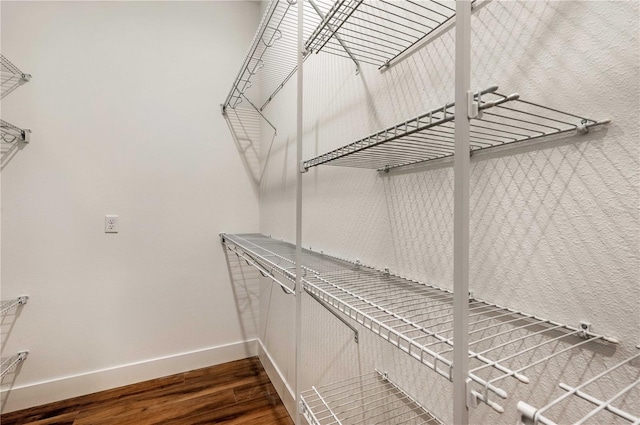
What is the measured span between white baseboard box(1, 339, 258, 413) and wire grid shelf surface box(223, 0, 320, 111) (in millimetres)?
1765

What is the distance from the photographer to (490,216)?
0.61m

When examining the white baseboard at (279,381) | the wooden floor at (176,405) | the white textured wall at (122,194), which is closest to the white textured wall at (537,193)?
the white baseboard at (279,381)

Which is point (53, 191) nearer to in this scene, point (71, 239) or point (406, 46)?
point (71, 239)

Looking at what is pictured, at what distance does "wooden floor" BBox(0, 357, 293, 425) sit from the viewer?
1.53m

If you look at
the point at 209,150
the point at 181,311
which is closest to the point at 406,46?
the point at 209,150

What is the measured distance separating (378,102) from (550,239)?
626 millimetres

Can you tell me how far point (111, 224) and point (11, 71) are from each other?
0.96 metres

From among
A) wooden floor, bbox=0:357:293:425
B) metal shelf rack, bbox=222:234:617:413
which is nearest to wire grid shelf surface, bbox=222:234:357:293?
metal shelf rack, bbox=222:234:617:413

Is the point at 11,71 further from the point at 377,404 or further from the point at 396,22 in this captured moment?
the point at 377,404

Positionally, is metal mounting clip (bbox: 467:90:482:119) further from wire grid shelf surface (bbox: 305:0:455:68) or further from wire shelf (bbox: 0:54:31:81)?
wire shelf (bbox: 0:54:31:81)

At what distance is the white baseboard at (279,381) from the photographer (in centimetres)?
155

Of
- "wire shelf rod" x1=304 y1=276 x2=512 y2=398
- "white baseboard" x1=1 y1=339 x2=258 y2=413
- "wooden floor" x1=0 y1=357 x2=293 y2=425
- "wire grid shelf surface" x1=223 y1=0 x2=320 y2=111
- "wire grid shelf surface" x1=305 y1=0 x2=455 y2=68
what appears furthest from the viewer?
"white baseboard" x1=1 y1=339 x2=258 y2=413

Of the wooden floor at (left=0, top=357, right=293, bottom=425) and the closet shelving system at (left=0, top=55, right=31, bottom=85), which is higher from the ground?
the closet shelving system at (left=0, top=55, right=31, bottom=85)

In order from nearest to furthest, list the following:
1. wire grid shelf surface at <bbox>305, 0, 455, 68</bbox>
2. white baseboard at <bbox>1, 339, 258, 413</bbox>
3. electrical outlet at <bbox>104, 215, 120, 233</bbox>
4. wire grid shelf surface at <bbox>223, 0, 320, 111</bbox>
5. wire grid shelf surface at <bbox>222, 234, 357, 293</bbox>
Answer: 1. wire grid shelf surface at <bbox>305, 0, 455, 68</bbox>
2. wire grid shelf surface at <bbox>222, 234, 357, 293</bbox>
3. wire grid shelf surface at <bbox>223, 0, 320, 111</bbox>
4. white baseboard at <bbox>1, 339, 258, 413</bbox>
5. electrical outlet at <bbox>104, 215, 120, 233</bbox>
